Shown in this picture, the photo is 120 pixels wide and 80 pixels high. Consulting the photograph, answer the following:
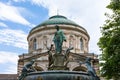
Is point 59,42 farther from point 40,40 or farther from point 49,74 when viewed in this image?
point 40,40

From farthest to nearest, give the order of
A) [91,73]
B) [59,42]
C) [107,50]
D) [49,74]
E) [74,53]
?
[74,53]
[107,50]
[59,42]
[91,73]
[49,74]

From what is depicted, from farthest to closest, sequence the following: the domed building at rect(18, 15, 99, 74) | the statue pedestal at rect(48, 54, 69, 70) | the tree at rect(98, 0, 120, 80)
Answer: the domed building at rect(18, 15, 99, 74) → the tree at rect(98, 0, 120, 80) → the statue pedestal at rect(48, 54, 69, 70)

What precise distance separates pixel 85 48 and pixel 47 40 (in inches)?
296

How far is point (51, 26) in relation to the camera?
196 feet

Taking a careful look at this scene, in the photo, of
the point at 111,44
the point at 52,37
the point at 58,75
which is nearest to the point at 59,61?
the point at 58,75

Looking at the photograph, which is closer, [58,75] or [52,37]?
[58,75]

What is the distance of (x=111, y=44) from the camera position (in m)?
27.0

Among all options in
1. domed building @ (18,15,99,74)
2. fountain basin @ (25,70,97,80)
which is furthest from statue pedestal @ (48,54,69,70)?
domed building @ (18,15,99,74)

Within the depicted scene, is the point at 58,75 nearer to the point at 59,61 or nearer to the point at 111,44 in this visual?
the point at 59,61

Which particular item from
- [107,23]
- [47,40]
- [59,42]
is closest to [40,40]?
[47,40]

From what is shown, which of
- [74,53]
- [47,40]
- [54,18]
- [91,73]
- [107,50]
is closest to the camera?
[91,73]

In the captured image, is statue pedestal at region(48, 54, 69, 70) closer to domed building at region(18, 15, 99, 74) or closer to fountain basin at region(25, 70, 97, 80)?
fountain basin at region(25, 70, 97, 80)

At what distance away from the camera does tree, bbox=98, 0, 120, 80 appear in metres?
26.7

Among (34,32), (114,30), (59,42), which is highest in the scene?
(34,32)
